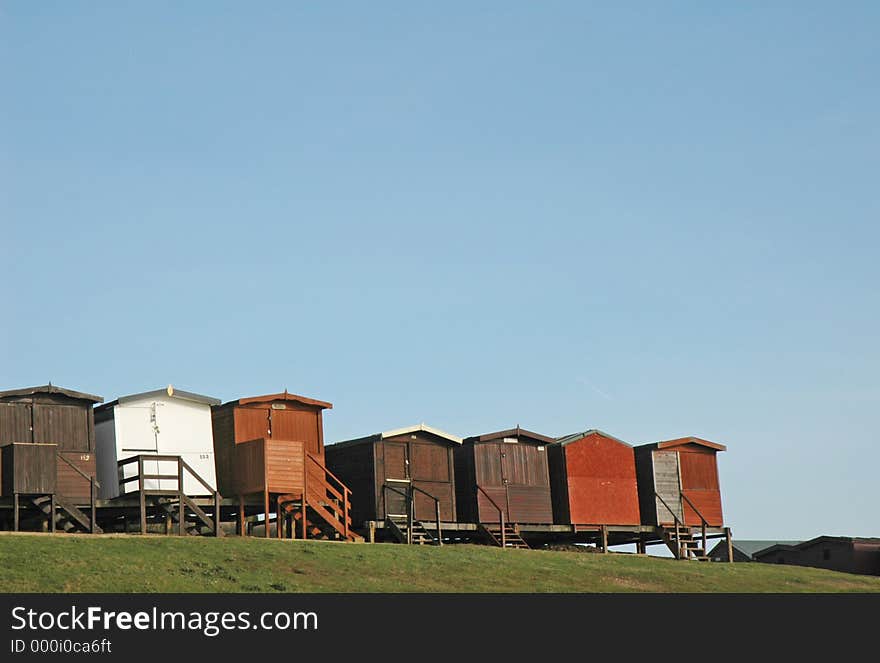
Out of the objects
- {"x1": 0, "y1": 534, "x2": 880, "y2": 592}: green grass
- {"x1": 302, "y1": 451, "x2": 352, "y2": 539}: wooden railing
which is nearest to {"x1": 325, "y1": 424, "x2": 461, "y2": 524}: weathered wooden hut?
{"x1": 302, "y1": 451, "x2": 352, "y2": 539}: wooden railing

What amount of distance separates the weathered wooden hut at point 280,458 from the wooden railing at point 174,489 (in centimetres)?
141

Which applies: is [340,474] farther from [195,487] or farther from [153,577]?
[153,577]

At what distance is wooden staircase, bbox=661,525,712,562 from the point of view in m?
55.1

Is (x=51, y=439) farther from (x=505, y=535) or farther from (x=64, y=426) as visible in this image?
(x=505, y=535)

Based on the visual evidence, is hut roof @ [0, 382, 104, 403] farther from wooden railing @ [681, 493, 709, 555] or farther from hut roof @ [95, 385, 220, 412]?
wooden railing @ [681, 493, 709, 555]

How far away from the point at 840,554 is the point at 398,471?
25.7m

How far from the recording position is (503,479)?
52.1 m

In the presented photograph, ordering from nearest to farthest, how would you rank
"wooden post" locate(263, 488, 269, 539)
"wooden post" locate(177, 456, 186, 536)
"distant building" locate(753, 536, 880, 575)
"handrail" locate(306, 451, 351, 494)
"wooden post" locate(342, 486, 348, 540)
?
"wooden post" locate(177, 456, 186, 536), "wooden post" locate(263, 488, 269, 539), "wooden post" locate(342, 486, 348, 540), "handrail" locate(306, 451, 351, 494), "distant building" locate(753, 536, 880, 575)

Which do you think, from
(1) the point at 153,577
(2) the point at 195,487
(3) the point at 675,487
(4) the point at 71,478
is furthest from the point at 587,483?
(1) the point at 153,577

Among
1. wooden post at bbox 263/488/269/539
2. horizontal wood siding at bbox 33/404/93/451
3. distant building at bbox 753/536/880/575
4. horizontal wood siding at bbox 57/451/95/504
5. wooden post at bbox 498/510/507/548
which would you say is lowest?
distant building at bbox 753/536/880/575

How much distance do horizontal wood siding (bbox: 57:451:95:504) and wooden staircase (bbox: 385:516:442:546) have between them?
10257 mm

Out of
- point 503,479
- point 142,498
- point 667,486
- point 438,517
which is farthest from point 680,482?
point 142,498
